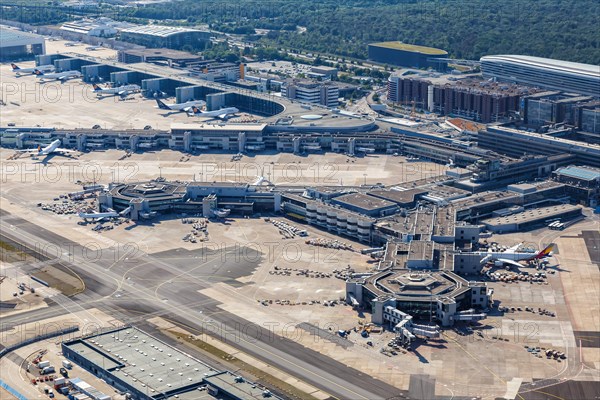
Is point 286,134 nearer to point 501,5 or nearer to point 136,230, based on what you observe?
point 136,230

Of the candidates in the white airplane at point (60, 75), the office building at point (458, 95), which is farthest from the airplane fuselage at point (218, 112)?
the white airplane at point (60, 75)

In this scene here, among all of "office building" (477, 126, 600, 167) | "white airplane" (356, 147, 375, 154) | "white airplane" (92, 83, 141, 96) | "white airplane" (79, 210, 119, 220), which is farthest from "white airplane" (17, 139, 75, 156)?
"office building" (477, 126, 600, 167)

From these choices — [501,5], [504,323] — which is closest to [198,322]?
[504,323]

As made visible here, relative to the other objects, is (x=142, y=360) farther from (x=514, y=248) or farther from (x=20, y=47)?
(x=20, y=47)

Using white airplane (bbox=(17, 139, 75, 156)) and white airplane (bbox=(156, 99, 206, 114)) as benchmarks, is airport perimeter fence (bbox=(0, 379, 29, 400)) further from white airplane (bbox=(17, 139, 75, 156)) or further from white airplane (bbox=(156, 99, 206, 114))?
white airplane (bbox=(156, 99, 206, 114))

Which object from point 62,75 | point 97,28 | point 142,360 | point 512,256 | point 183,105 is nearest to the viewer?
point 142,360

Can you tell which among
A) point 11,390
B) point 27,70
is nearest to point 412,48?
point 27,70

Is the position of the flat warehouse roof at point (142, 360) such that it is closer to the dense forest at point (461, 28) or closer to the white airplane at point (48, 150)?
the white airplane at point (48, 150)
